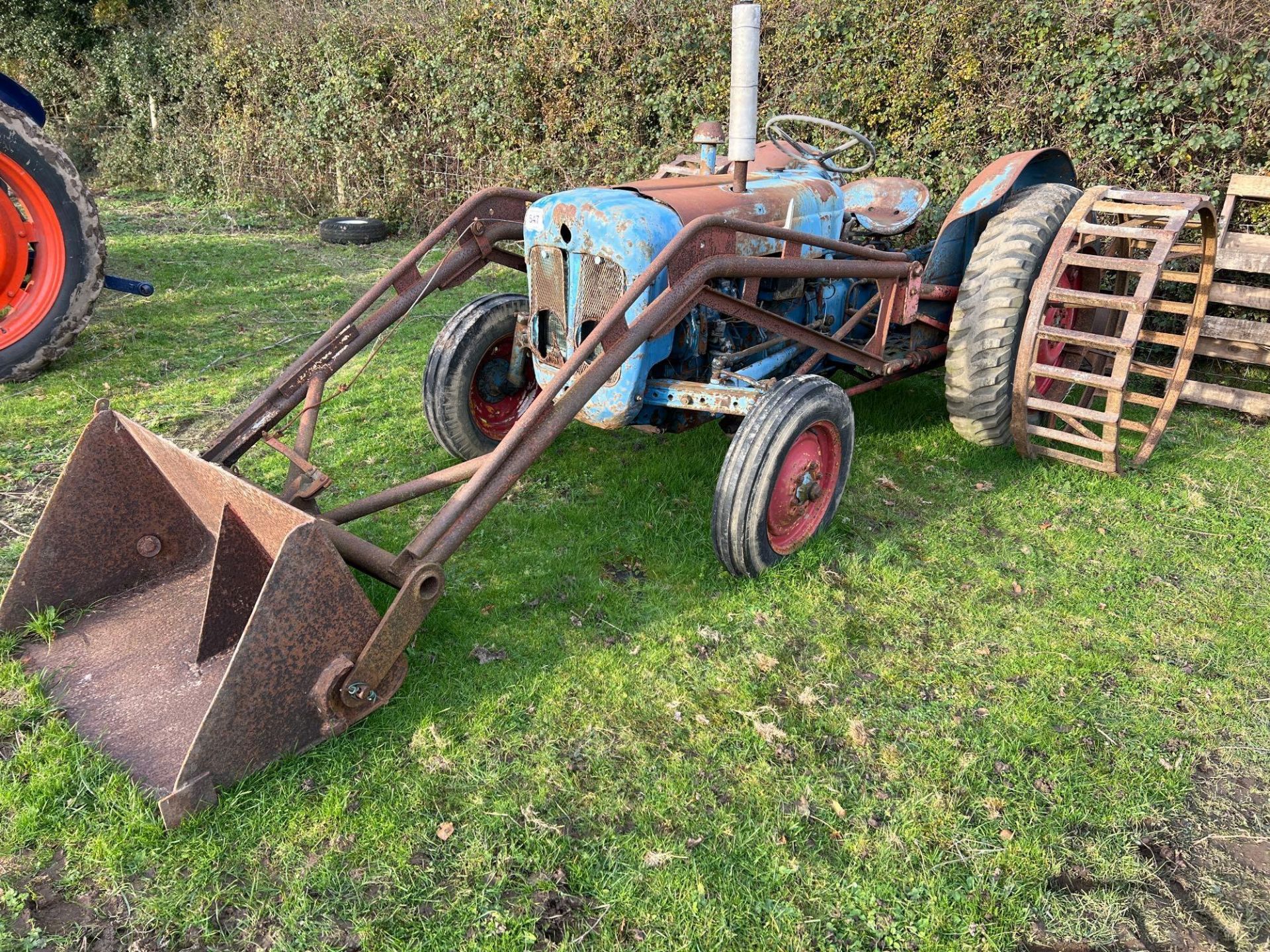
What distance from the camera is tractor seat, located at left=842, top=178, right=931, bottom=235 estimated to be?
454 centimetres

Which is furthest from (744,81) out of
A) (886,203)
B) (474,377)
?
(886,203)

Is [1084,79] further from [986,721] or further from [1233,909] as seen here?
[1233,909]

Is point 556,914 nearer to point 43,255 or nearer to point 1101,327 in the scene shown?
point 1101,327

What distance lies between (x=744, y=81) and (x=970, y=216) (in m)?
1.85

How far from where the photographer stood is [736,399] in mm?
3281

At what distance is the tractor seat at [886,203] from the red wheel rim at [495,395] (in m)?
1.99

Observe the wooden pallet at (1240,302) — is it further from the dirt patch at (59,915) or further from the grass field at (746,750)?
the dirt patch at (59,915)

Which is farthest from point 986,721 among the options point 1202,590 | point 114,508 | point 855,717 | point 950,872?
point 114,508

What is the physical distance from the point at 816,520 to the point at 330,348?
2136 millimetres

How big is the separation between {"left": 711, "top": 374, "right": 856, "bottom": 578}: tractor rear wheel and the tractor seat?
1578mm

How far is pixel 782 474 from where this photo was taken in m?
3.29

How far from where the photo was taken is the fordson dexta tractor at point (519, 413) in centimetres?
239

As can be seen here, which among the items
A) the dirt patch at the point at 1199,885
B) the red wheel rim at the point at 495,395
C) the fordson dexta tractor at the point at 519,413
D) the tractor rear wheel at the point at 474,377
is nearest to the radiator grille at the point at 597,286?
the fordson dexta tractor at the point at 519,413

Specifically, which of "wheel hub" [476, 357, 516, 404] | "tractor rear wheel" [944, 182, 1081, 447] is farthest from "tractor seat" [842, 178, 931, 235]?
"wheel hub" [476, 357, 516, 404]
